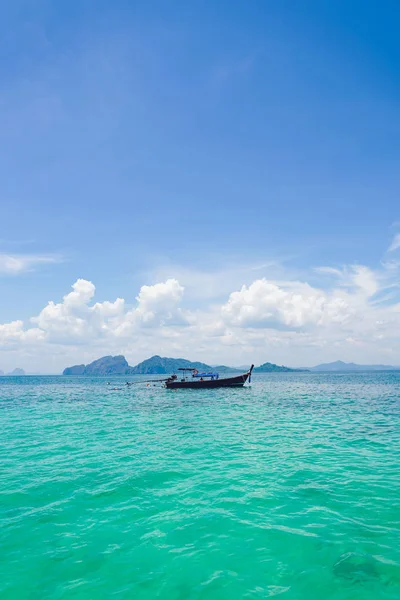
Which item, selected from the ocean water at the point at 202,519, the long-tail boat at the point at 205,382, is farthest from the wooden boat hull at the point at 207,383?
the ocean water at the point at 202,519

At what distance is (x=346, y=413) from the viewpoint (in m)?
35.8

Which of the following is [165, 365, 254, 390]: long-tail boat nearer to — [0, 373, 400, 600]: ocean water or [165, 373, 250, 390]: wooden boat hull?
[165, 373, 250, 390]: wooden boat hull

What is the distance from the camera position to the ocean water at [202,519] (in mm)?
8570

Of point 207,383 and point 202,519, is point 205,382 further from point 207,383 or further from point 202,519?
point 202,519

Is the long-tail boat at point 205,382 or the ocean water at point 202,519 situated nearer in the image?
the ocean water at point 202,519

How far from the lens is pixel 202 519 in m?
11.8

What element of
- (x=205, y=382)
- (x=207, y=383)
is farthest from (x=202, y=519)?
(x=207, y=383)

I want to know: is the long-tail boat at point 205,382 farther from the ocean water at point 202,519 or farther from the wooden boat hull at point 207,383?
the ocean water at point 202,519

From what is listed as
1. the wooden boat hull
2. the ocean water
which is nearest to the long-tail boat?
the wooden boat hull

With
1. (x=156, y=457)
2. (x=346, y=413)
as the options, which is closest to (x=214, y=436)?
(x=156, y=457)

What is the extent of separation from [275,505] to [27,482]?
10854mm

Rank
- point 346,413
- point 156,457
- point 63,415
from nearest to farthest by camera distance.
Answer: point 156,457 → point 346,413 → point 63,415

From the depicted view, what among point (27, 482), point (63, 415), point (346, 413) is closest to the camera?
point (27, 482)

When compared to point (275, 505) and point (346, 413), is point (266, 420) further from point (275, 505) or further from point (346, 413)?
point (275, 505)
